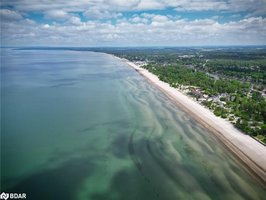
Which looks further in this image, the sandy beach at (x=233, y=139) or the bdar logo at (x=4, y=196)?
the sandy beach at (x=233, y=139)

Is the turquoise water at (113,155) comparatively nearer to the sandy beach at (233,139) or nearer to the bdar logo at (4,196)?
the bdar logo at (4,196)

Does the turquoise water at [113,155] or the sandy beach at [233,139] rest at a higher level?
the sandy beach at [233,139]

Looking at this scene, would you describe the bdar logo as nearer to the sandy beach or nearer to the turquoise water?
the turquoise water

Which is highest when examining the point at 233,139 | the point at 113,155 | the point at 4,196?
the point at 233,139

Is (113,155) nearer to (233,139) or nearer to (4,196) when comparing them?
(4,196)

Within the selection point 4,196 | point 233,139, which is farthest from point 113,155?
point 233,139

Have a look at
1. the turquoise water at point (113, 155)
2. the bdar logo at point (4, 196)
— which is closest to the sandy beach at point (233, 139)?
the turquoise water at point (113, 155)
